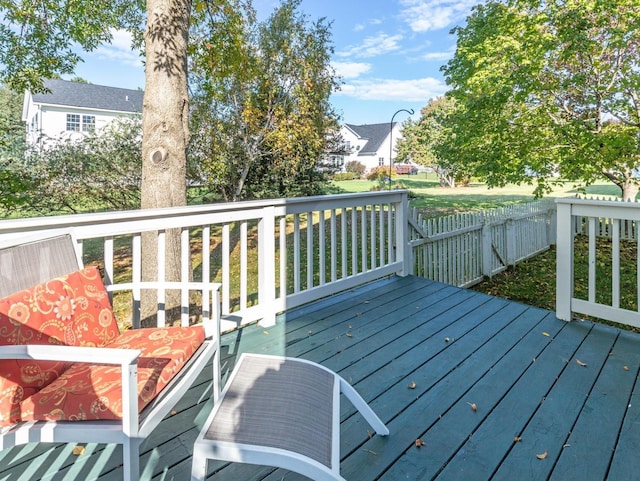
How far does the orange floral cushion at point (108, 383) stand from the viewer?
4.39ft

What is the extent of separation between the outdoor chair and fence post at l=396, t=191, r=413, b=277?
2.83m

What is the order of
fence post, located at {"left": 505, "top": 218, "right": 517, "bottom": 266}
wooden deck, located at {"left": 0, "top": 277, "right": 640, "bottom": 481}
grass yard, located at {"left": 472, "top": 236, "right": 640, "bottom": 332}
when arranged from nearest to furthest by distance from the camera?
wooden deck, located at {"left": 0, "top": 277, "right": 640, "bottom": 481} < grass yard, located at {"left": 472, "top": 236, "right": 640, "bottom": 332} < fence post, located at {"left": 505, "top": 218, "right": 517, "bottom": 266}

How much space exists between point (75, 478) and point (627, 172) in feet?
29.9

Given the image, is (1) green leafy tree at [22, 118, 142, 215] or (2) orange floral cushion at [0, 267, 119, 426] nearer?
(2) orange floral cushion at [0, 267, 119, 426]

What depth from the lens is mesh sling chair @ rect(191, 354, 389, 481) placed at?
4.03 ft

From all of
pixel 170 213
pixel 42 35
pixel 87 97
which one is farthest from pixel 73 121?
pixel 170 213

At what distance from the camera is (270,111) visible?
10508 mm

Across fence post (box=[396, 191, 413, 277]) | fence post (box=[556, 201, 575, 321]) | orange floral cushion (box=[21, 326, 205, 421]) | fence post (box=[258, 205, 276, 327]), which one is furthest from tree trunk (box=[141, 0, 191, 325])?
fence post (box=[556, 201, 575, 321])

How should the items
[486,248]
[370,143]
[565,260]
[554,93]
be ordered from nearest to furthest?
[565,260] < [486,248] < [554,93] < [370,143]

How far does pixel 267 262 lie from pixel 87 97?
2383 cm

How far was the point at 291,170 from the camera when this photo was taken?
11.0m

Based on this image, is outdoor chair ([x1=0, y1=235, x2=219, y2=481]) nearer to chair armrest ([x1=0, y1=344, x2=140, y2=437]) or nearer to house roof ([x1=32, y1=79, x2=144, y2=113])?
chair armrest ([x1=0, y1=344, x2=140, y2=437])

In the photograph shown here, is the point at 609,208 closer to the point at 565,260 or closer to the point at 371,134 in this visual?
the point at 565,260

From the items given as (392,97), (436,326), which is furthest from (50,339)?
(392,97)
